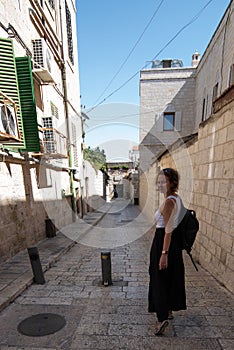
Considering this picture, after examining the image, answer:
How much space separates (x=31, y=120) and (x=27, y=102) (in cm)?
46

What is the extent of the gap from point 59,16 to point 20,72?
569 centimetres

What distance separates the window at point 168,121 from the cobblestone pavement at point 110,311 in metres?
10.8

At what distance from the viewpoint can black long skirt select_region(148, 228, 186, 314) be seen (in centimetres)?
196

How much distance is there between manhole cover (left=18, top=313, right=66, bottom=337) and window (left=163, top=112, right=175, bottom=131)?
12.8 metres

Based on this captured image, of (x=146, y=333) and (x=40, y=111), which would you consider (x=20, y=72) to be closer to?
(x=40, y=111)

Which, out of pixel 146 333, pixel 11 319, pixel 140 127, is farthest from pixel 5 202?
pixel 140 127

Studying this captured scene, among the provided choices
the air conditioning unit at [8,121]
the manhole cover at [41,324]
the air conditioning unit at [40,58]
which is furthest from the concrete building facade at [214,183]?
the air conditioning unit at [40,58]

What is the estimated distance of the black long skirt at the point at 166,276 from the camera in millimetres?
1960

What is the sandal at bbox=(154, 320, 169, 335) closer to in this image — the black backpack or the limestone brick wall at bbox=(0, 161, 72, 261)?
the black backpack

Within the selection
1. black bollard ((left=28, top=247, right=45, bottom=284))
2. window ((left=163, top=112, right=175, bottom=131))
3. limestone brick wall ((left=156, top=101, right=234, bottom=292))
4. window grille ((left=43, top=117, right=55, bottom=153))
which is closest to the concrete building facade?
Answer: limestone brick wall ((left=156, top=101, right=234, bottom=292))

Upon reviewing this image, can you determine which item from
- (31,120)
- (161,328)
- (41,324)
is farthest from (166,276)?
(31,120)

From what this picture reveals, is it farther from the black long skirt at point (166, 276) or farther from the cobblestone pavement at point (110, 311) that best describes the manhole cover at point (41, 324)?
the black long skirt at point (166, 276)

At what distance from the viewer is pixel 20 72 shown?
443 centimetres

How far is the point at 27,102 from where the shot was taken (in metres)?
4.56
